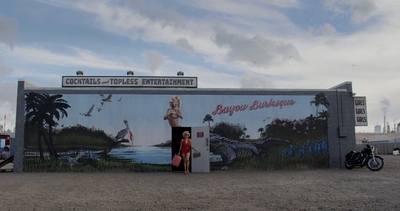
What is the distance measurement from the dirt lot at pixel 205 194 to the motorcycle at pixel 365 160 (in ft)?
9.39

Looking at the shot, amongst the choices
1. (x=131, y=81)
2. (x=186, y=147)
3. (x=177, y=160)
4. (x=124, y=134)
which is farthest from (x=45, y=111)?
(x=186, y=147)

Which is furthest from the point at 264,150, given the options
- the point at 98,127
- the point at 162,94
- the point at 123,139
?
the point at 98,127

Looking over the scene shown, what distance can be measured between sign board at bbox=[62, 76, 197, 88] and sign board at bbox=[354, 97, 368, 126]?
7199mm

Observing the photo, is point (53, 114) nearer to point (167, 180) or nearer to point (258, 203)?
point (167, 180)

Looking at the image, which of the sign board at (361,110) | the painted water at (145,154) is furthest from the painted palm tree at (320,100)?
the painted water at (145,154)

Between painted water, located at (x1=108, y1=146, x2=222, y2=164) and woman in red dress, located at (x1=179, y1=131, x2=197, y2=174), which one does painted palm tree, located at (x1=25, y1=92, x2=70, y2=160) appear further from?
woman in red dress, located at (x1=179, y1=131, x2=197, y2=174)

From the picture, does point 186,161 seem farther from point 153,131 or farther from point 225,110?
point 225,110

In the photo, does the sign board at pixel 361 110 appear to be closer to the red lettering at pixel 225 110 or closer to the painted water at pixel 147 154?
the red lettering at pixel 225 110

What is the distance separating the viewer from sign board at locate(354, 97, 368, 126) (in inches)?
671

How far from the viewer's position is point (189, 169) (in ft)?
51.8

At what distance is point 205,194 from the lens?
372 inches

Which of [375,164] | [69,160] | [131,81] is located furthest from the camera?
[131,81]

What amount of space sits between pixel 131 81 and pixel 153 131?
261 cm

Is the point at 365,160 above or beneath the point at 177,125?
beneath
